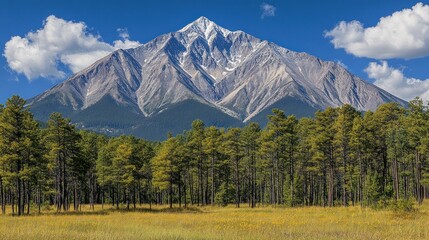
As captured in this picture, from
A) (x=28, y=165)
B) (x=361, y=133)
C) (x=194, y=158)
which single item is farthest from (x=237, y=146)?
(x=28, y=165)

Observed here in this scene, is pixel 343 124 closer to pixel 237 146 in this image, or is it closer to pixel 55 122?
pixel 237 146

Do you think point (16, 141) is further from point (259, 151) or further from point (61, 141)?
point (259, 151)

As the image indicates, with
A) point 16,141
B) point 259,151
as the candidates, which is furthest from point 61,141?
point 259,151

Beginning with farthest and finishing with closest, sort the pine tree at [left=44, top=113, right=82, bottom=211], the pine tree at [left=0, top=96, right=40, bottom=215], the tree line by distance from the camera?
the pine tree at [left=44, top=113, right=82, bottom=211]
the tree line
the pine tree at [left=0, top=96, right=40, bottom=215]

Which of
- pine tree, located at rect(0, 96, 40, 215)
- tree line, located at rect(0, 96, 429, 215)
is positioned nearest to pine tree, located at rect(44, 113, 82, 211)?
tree line, located at rect(0, 96, 429, 215)

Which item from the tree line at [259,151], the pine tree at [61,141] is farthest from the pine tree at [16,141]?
the pine tree at [61,141]

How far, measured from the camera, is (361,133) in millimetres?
51625

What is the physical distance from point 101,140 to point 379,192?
5746 centimetres

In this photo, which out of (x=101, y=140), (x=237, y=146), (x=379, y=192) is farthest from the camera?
(x=101, y=140)

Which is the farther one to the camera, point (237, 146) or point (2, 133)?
point (237, 146)

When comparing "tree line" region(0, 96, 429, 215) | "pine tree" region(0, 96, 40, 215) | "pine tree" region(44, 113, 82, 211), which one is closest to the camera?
"pine tree" region(0, 96, 40, 215)

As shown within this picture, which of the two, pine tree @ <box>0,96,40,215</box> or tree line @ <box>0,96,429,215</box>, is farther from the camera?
tree line @ <box>0,96,429,215</box>

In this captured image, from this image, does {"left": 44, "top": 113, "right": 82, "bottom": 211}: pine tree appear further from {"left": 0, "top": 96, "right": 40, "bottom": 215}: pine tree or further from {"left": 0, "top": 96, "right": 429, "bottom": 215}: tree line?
{"left": 0, "top": 96, "right": 40, "bottom": 215}: pine tree

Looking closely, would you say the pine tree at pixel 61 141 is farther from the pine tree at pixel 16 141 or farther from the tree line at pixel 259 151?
the pine tree at pixel 16 141
